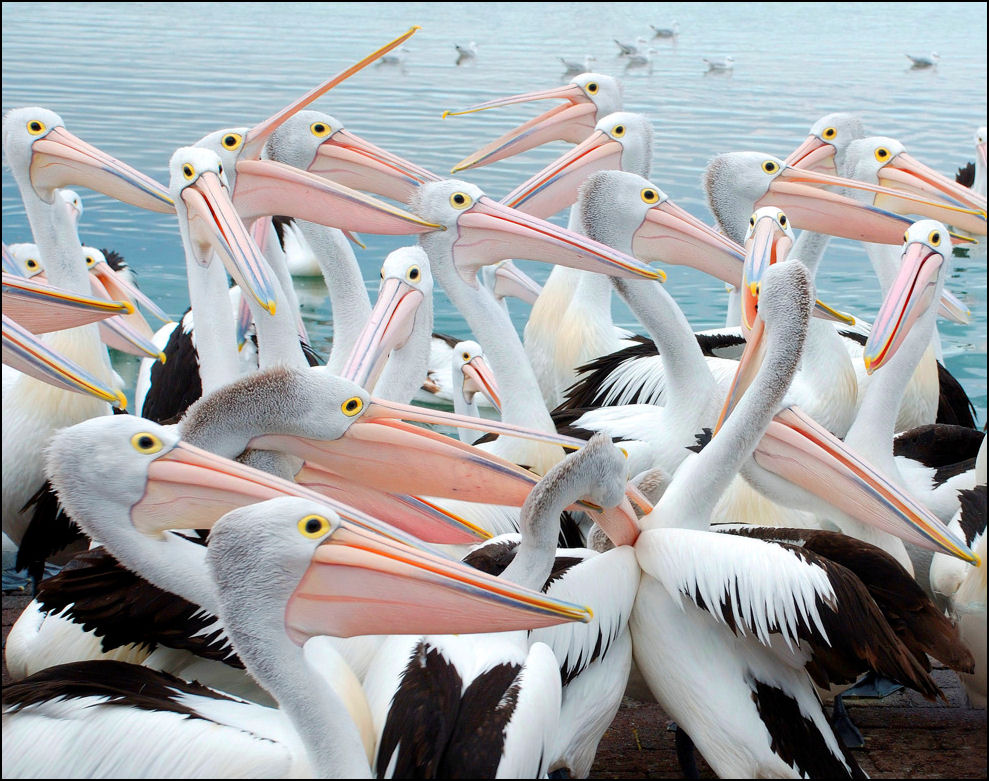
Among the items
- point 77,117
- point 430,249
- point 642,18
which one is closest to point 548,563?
point 430,249

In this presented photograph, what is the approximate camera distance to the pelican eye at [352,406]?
2596 mm

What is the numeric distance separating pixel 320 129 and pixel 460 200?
834 mm

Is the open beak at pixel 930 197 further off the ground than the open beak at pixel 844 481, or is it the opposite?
the open beak at pixel 930 197

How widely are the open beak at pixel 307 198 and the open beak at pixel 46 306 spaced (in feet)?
2.43

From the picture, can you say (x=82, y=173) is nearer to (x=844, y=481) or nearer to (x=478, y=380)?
(x=478, y=380)

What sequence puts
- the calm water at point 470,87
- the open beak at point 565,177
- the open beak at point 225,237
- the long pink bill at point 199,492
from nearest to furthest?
the long pink bill at point 199,492 → the open beak at point 225,237 → the open beak at point 565,177 → the calm water at point 470,87

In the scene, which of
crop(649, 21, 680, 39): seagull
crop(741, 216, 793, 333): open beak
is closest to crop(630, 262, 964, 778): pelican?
crop(741, 216, 793, 333): open beak

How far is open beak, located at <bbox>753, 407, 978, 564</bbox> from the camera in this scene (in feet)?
9.05

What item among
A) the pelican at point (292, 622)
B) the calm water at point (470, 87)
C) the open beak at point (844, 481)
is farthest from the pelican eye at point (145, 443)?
the calm water at point (470, 87)

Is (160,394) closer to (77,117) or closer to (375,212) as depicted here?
(375,212)

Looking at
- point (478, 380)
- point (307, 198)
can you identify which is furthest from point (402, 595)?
point (478, 380)

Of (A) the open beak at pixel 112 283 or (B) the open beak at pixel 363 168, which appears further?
(A) the open beak at pixel 112 283

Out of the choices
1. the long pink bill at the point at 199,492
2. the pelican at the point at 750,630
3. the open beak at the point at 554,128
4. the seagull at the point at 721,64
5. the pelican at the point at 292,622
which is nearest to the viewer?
the pelican at the point at 292,622

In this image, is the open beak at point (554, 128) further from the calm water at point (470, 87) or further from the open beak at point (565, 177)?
the calm water at point (470, 87)
